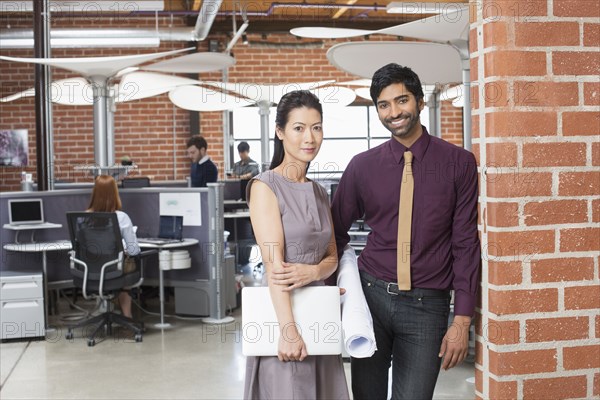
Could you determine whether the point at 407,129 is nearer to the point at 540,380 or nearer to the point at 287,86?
the point at 540,380

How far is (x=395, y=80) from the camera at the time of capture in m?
2.18

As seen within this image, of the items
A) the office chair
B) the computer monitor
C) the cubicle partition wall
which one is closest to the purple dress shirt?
A: the office chair

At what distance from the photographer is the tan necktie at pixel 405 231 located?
7.24ft

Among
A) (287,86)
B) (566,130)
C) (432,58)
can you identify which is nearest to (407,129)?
(566,130)

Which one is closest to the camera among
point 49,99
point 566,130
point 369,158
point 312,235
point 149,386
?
point 566,130

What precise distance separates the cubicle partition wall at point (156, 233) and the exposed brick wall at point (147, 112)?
164 inches

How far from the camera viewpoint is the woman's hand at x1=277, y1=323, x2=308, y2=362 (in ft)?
6.86

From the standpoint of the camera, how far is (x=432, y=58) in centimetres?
477

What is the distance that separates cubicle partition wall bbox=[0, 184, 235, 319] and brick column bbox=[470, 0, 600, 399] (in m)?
4.68

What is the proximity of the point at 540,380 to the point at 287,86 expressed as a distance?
6.24m

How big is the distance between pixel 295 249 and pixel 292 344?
261 mm

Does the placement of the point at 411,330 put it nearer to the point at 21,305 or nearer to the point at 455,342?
the point at 455,342

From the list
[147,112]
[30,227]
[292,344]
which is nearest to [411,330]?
[292,344]

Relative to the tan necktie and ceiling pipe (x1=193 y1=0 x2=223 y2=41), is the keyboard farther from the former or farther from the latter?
the tan necktie
